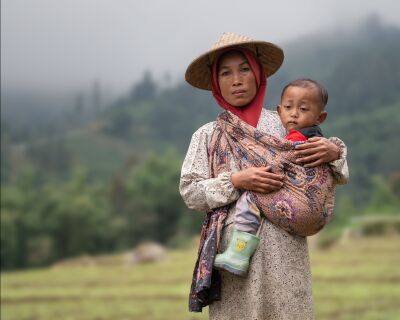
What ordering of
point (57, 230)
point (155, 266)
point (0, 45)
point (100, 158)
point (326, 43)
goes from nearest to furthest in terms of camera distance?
point (0, 45), point (155, 266), point (57, 230), point (100, 158), point (326, 43)

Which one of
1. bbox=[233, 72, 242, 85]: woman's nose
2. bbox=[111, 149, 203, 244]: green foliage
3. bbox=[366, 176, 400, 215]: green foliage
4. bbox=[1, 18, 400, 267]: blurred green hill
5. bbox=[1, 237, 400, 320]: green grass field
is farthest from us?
bbox=[366, 176, 400, 215]: green foliage

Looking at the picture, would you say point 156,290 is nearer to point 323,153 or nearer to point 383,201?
point 323,153

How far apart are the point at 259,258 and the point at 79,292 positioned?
6.11 meters

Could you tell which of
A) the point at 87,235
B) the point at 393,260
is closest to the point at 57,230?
the point at 87,235

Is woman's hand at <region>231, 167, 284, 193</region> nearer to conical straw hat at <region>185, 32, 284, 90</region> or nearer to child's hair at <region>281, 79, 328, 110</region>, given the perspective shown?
child's hair at <region>281, 79, 328, 110</region>

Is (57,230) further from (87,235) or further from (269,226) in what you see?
(269,226)

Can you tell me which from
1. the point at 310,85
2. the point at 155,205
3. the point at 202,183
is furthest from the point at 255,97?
the point at 155,205

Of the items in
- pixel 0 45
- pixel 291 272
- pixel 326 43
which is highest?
pixel 326 43

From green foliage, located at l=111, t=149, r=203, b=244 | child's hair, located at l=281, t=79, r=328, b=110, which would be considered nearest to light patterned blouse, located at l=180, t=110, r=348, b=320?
child's hair, located at l=281, t=79, r=328, b=110

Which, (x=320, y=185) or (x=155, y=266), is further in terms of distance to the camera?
(x=155, y=266)

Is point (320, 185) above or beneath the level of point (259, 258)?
above

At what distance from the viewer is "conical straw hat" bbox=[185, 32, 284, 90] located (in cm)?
177

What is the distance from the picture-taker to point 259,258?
171 centimetres

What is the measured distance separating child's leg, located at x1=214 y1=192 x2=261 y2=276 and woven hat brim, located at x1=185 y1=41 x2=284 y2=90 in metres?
0.43
